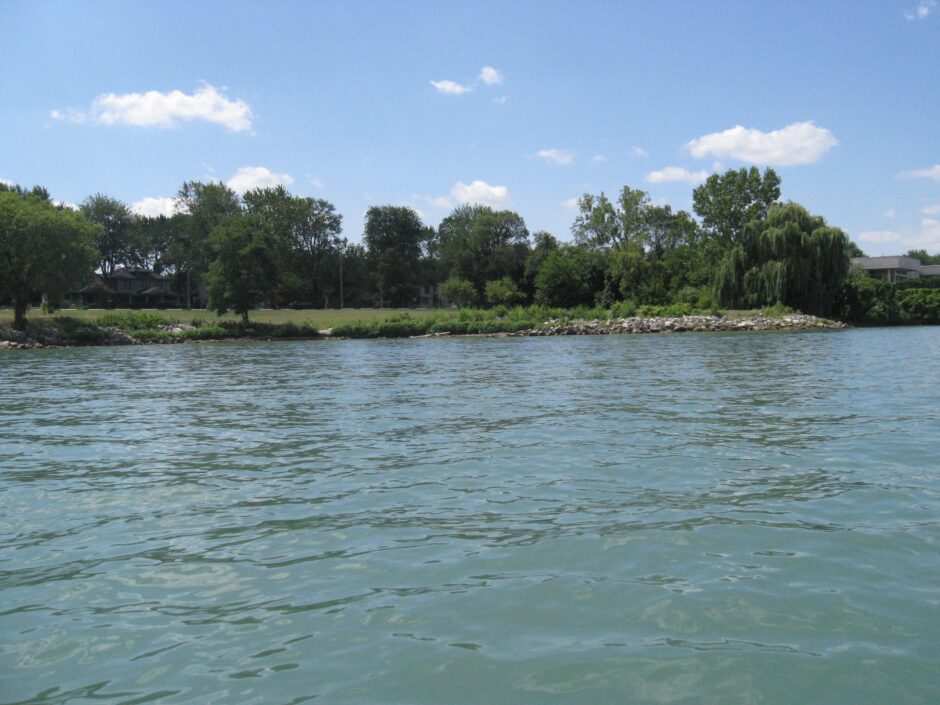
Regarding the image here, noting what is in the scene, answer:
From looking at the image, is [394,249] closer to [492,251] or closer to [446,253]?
[446,253]

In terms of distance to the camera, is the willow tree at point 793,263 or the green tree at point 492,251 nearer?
the willow tree at point 793,263

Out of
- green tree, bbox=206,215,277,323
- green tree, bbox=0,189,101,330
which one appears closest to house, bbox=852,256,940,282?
green tree, bbox=206,215,277,323

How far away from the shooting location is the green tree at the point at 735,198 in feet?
238

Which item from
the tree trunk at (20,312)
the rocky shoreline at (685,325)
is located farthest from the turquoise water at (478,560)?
the rocky shoreline at (685,325)

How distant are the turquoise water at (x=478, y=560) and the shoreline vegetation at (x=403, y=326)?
41.6 m

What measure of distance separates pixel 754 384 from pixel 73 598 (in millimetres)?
15741

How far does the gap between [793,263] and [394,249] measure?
62.9m

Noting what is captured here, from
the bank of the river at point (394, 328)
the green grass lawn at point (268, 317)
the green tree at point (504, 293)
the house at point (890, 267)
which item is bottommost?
the bank of the river at point (394, 328)

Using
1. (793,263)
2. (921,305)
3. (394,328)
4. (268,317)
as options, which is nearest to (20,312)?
(268,317)

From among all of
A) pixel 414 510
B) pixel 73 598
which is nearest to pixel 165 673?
pixel 73 598

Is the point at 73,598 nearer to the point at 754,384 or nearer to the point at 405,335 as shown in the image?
the point at 754,384

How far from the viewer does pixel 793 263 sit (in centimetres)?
5838

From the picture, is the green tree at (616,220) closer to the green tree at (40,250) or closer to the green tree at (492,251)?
the green tree at (492,251)

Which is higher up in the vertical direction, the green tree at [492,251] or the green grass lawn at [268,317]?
the green tree at [492,251]
